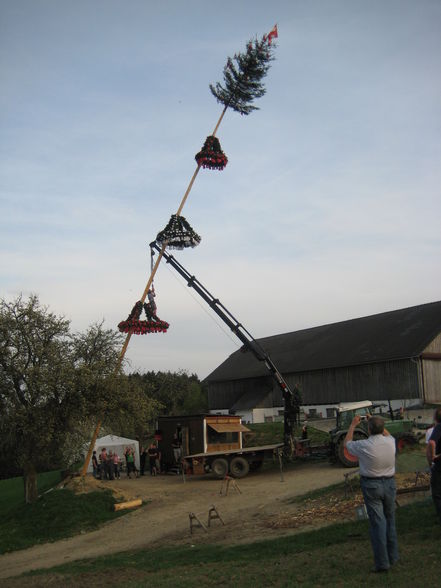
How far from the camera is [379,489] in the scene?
702 cm

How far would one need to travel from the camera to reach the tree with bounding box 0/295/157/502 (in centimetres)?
2030

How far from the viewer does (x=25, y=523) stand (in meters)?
19.2

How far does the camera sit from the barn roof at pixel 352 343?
38219mm

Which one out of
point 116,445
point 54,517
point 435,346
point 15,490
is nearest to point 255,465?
point 54,517

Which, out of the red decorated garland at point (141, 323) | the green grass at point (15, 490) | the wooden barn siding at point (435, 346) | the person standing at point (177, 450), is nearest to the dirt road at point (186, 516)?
the person standing at point (177, 450)

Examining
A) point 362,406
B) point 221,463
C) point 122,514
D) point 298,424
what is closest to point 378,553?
point 122,514

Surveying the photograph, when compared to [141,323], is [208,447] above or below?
below

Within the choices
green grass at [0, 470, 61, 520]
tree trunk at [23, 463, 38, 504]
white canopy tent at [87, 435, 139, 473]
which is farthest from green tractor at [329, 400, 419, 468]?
green grass at [0, 470, 61, 520]

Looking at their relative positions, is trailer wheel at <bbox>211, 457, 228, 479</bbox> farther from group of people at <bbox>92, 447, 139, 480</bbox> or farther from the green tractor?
group of people at <bbox>92, 447, 139, 480</bbox>

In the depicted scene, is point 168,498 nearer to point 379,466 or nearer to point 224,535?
point 224,535

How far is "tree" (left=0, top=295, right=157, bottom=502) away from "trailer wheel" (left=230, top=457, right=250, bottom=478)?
17.0 ft

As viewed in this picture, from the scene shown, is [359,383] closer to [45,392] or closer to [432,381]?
[432,381]

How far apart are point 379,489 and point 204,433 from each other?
21517 mm

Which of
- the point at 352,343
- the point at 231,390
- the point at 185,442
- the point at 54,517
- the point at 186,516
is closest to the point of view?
the point at 186,516
